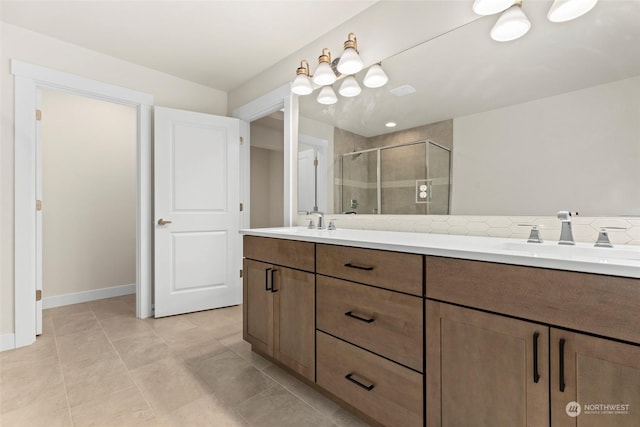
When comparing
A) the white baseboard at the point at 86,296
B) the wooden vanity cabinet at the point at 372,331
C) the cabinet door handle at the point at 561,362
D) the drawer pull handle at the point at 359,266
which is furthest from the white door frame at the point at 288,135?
the white baseboard at the point at 86,296

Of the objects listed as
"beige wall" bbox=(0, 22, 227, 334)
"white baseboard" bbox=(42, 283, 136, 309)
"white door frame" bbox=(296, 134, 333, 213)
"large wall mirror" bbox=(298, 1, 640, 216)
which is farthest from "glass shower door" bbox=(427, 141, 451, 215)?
"white baseboard" bbox=(42, 283, 136, 309)

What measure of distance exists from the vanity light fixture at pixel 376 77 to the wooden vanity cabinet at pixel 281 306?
119cm

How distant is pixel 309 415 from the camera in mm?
1458

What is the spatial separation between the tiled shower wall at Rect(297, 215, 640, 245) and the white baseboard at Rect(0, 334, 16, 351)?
2624 mm

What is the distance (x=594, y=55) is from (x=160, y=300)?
3.46m

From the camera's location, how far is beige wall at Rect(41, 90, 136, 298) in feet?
10.5

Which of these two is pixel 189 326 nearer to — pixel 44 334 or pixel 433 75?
pixel 44 334

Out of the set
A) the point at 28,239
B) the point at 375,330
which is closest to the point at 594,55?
the point at 375,330

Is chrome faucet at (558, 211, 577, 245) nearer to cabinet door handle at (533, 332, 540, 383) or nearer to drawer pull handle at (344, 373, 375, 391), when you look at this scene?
cabinet door handle at (533, 332, 540, 383)

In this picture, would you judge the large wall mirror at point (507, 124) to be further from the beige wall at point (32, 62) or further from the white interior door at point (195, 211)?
the beige wall at point (32, 62)

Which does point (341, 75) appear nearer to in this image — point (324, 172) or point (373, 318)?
point (324, 172)

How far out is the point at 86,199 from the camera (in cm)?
343

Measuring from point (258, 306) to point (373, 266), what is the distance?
98cm
